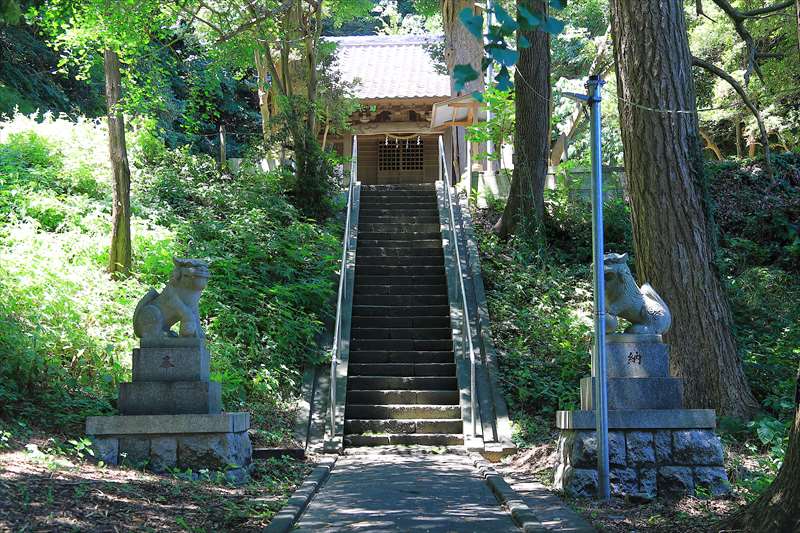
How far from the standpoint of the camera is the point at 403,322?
13211mm

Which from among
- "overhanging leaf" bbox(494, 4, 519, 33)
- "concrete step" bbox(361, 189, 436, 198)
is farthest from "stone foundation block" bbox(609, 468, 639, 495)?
"concrete step" bbox(361, 189, 436, 198)

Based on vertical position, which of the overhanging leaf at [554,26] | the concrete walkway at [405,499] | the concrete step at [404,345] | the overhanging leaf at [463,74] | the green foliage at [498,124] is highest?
the green foliage at [498,124]

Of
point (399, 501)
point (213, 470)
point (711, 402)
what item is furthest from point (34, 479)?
point (711, 402)

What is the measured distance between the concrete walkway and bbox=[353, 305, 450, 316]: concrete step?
432 centimetres

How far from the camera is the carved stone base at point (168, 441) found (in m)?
7.22

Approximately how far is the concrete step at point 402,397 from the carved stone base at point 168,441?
3.93 m

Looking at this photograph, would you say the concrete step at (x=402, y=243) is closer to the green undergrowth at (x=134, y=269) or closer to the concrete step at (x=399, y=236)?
the concrete step at (x=399, y=236)

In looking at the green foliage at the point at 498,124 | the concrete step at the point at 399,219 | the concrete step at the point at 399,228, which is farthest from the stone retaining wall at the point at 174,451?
the green foliage at the point at 498,124

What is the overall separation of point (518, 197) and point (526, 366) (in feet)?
15.7

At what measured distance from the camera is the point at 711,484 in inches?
265

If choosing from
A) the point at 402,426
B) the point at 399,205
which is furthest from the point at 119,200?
the point at 399,205

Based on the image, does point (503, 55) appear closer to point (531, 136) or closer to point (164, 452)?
point (164, 452)

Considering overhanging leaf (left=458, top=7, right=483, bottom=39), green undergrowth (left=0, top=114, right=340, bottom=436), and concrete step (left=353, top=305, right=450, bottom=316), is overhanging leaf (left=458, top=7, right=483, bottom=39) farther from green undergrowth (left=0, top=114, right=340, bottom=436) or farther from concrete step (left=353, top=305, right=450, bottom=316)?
concrete step (left=353, top=305, right=450, bottom=316)

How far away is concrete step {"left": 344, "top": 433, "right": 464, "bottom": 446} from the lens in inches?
408
